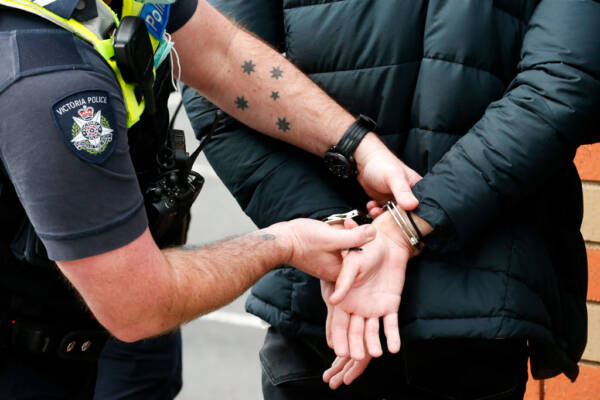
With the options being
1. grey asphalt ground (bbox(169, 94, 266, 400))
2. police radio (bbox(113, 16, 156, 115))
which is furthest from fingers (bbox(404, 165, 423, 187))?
grey asphalt ground (bbox(169, 94, 266, 400))

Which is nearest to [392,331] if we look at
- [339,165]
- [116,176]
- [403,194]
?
[403,194]

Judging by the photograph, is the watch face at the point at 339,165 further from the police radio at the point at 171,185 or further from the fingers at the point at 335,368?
the fingers at the point at 335,368

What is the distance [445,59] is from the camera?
1544 millimetres

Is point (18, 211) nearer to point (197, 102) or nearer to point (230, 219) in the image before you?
point (197, 102)

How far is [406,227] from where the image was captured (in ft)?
5.24

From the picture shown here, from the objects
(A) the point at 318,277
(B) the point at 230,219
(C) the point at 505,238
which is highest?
(C) the point at 505,238

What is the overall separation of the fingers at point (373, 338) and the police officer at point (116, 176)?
5.1 inches

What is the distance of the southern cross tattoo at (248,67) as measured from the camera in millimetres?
1837

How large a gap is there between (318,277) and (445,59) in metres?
0.54

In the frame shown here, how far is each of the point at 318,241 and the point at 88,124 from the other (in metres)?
0.58

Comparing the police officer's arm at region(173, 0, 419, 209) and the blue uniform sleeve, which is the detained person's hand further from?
the blue uniform sleeve

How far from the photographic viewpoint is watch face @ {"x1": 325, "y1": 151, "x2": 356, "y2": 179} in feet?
5.65

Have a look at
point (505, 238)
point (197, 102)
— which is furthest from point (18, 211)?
point (505, 238)

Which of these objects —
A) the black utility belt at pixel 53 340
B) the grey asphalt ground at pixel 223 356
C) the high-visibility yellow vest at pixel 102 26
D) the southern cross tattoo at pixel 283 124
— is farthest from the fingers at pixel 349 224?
the grey asphalt ground at pixel 223 356
